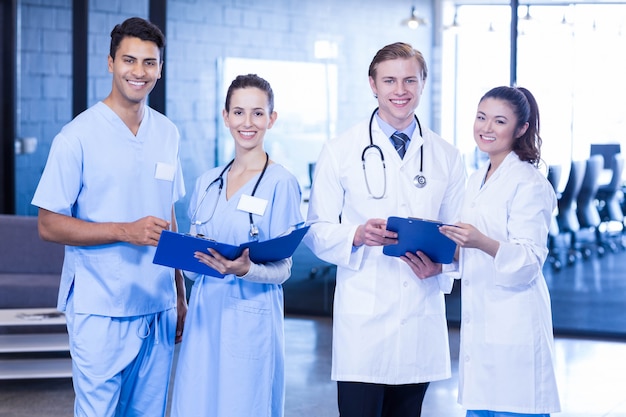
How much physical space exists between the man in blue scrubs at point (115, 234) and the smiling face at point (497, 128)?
36.9 inches

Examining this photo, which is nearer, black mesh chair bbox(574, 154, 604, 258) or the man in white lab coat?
the man in white lab coat

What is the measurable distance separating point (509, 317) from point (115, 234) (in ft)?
3.70

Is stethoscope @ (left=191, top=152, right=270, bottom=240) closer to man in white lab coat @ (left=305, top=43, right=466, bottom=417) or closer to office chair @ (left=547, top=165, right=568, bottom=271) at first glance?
man in white lab coat @ (left=305, top=43, right=466, bottom=417)

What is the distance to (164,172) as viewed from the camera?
8.73ft

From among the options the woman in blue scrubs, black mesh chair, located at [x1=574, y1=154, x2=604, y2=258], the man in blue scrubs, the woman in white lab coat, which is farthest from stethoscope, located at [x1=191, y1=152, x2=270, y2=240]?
black mesh chair, located at [x1=574, y1=154, x2=604, y2=258]

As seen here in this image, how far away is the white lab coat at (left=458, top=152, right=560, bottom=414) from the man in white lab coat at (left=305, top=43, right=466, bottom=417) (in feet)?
0.43

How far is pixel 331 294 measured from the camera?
253 inches

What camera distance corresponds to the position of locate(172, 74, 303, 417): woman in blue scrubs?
253 centimetres

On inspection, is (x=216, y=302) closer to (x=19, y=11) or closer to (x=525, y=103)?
(x=525, y=103)

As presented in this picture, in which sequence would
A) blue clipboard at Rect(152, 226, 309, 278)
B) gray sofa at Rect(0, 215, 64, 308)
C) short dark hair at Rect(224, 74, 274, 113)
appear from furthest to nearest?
1. gray sofa at Rect(0, 215, 64, 308)
2. short dark hair at Rect(224, 74, 274, 113)
3. blue clipboard at Rect(152, 226, 309, 278)

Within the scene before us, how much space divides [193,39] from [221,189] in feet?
12.9

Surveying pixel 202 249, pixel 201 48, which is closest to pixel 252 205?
pixel 202 249

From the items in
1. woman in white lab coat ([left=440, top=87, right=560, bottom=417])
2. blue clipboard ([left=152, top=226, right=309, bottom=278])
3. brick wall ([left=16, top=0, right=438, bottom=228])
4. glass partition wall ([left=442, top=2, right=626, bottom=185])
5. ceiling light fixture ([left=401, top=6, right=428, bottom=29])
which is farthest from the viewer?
brick wall ([left=16, top=0, right=438, bottom=228])

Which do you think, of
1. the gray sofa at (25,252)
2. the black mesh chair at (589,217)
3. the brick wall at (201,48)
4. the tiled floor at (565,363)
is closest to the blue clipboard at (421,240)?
the tiled floor at (565,363)
